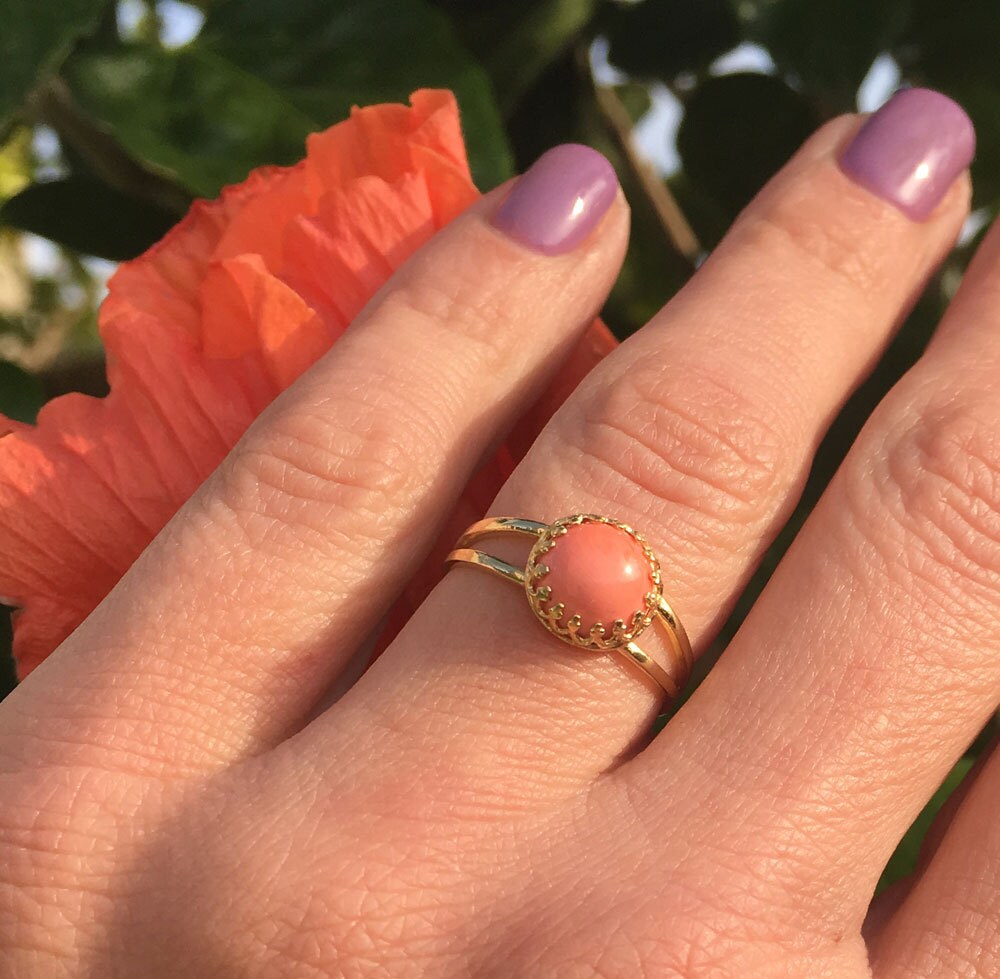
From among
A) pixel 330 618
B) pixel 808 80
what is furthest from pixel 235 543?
pixel 808 80

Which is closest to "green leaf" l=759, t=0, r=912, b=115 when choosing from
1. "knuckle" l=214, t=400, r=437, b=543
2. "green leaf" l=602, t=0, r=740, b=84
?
"green leaf" l=602, t=0, r=740, b=84

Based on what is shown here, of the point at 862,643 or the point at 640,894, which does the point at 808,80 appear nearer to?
the point at 862,643

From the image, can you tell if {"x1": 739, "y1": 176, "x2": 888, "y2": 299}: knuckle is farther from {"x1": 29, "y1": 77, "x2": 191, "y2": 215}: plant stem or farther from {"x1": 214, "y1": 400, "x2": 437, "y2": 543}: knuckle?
{"x1": 29, "y1": 77, "x2": 191, "y2": 215}: plant stem

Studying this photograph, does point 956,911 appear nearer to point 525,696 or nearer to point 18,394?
point 525,696

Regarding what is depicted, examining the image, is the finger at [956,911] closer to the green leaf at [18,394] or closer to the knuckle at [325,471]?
the knuckle at [325,471]

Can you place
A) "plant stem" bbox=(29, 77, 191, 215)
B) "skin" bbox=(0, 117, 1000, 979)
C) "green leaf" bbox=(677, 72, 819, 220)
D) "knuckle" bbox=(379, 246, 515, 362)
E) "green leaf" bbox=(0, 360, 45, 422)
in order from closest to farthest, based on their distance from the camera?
"skin" bbox=(0, 117, 1000, 979)
"knuckle" bbox=(379, 246, 515, 362)
"green leaf" bbox=(0, 360, 45, 422)
"plant stem" bbox=(29, 77, 191, 215)
"green leaf" bbox=(677, 72, 819, 220)

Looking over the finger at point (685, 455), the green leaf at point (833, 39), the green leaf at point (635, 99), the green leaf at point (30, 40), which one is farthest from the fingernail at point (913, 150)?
the green leaf at point (635, 99)
